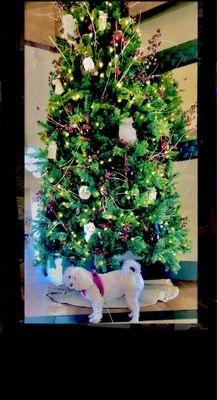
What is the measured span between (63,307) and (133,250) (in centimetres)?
64

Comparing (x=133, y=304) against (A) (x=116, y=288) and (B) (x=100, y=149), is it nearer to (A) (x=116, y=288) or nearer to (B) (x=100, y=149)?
(A) (x=116, y=288)

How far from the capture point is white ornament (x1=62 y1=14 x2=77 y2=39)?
2.15 metres

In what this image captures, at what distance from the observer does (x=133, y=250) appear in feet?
7.47

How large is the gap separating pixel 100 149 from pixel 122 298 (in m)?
1.07

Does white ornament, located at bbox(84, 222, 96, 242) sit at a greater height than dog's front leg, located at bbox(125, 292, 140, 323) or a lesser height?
greater

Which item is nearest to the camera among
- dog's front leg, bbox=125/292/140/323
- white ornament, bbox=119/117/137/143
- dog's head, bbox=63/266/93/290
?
dog's head, bbox=63/266/93/290

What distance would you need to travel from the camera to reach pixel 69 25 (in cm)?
218

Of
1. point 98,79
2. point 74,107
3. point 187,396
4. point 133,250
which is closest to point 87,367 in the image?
point 187,396

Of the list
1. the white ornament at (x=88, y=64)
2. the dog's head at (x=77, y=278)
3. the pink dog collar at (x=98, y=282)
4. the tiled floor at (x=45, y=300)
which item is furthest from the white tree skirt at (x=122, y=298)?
the white ornament at (x=88, y=64)

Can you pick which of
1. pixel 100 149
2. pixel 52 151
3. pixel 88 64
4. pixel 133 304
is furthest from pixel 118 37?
pixel 133 304

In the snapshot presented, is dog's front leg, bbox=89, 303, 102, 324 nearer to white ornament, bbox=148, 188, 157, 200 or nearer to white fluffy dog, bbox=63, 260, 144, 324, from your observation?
white fluffy dog, bbox=63, 260, 144, 324

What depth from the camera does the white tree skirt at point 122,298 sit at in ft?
7.37

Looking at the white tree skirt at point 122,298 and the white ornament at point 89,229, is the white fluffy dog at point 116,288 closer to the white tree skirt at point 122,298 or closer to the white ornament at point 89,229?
the white tree skirt at point 122,298

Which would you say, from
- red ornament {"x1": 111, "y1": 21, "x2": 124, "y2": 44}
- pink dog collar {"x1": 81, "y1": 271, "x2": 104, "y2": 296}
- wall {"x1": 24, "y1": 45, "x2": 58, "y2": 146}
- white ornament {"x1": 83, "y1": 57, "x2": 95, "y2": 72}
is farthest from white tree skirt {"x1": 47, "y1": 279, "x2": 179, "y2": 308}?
red ornament {"x1": 111, "y1": 21, "x2": 124, "y2": 44}
